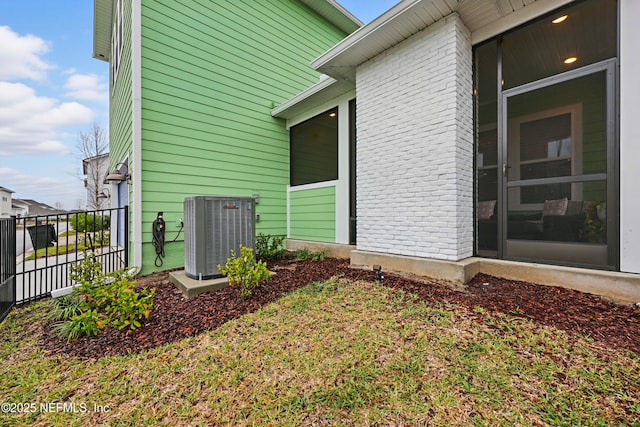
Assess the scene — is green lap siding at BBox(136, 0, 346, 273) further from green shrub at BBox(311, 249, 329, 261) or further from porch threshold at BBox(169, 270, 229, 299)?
porch threshold at BBox(169, 270, 229, 299)

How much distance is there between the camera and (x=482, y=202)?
3.75 m

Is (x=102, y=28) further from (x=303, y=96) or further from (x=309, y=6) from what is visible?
(x=303, y=96)

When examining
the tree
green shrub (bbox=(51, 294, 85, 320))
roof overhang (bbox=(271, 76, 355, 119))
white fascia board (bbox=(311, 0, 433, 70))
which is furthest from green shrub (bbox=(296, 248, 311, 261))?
the tree

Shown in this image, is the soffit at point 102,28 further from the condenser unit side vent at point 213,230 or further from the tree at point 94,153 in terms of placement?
the tree at point 94,153

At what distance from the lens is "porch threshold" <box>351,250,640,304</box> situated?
8.25 feet

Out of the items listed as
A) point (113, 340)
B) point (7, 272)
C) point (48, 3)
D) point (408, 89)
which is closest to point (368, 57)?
point (408, 89)

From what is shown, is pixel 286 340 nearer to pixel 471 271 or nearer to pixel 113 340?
pixel 113 340

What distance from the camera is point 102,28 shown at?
26.1ft

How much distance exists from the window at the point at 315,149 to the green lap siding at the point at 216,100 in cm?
26

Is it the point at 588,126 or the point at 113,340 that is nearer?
the point at 113,340

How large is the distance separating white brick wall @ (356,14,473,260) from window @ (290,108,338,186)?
1.29 metres

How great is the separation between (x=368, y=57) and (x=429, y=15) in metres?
1.08

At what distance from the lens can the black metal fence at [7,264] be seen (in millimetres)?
3061

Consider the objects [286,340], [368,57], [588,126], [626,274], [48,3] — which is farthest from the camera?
[48,3]
